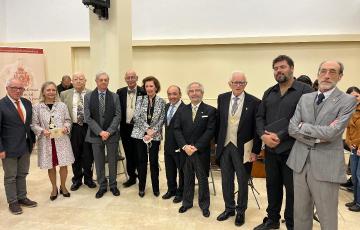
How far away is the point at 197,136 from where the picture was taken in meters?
3.29

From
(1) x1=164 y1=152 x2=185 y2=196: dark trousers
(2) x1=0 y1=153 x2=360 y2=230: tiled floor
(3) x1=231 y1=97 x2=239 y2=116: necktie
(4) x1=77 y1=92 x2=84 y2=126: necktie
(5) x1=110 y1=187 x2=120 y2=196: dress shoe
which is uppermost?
(3) x1=231 y1=97 x2=239 y2=116: necktie

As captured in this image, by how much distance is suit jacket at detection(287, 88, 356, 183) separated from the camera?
88.7 inches

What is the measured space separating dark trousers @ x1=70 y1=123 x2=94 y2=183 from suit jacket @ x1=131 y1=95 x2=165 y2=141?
77 cm

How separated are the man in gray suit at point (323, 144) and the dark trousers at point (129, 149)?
7.71 ft

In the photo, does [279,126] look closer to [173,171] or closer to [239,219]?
[239,219]

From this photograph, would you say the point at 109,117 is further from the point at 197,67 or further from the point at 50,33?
the point at 50,33

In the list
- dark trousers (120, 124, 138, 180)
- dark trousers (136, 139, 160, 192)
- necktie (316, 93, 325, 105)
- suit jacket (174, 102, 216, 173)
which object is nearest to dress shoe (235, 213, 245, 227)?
suit jacket (174, 102, 216, 173)

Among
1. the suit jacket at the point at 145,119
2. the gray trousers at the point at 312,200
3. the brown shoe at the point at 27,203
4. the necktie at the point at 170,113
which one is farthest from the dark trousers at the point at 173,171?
the brown shoe at the point at 27,203

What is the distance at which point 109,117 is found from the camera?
12.6 ft

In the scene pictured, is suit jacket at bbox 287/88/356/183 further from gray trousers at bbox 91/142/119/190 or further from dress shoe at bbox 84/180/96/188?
dress shoe at bbox 84/180/96/188

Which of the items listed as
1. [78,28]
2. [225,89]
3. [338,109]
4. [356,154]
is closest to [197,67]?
[225,89]

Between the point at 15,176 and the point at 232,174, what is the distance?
95.4 inches

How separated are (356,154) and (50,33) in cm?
637

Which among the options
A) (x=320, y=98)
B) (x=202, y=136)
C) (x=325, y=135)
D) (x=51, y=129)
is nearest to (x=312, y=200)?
(x=325, y=135)
